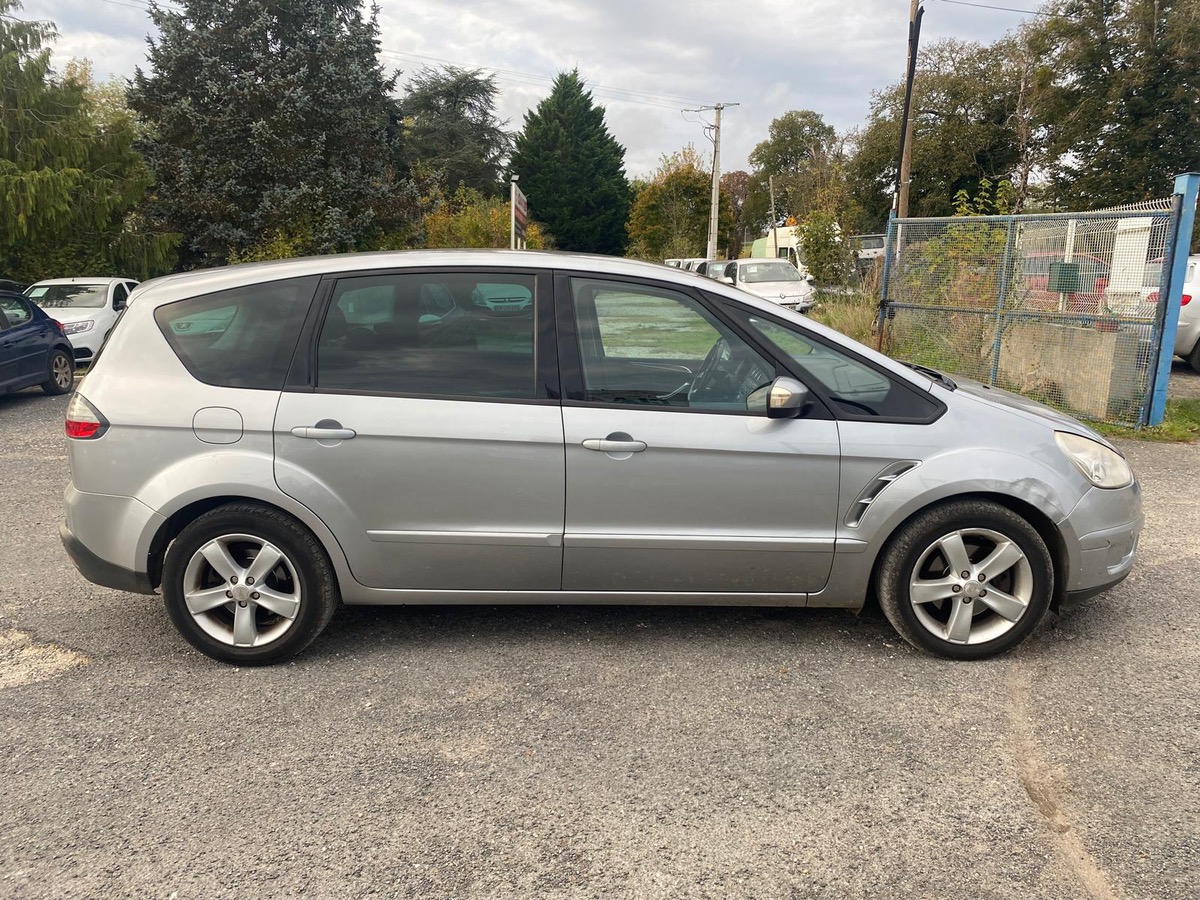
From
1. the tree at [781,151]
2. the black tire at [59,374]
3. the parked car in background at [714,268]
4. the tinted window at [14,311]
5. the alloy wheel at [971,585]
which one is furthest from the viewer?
the tree at [781,151]

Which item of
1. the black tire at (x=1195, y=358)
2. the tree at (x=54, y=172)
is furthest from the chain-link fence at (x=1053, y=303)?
the tree at (x=54, y=172)

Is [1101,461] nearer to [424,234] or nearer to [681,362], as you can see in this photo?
[681,362]

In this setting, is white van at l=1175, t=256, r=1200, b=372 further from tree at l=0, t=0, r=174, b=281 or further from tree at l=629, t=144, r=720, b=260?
tree at l=629, t=144, r=720, b=260

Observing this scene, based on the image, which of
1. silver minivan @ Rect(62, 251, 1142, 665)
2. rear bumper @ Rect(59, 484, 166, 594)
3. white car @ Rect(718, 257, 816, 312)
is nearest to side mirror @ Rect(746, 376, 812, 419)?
silver minivan @ Rect(62, 251, 1142, 665)

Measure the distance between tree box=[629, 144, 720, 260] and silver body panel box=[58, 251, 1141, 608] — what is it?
52826mm

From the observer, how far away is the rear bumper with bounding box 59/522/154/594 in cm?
376

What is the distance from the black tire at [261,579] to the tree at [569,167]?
57558mm

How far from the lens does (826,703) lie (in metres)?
3.54

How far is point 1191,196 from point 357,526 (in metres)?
7.88

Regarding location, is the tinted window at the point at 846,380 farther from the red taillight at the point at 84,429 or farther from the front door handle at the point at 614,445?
the red taillight at the point at 84,429

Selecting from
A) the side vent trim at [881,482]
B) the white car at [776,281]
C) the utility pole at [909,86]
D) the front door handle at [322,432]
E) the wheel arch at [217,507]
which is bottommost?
the wheel arch at [217,507]

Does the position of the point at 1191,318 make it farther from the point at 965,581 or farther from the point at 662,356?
the point at 662,356

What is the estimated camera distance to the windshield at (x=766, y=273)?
23281 mm

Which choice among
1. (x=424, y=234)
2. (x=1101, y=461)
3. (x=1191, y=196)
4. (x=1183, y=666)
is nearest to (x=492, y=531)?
(x=1101, y=461)
